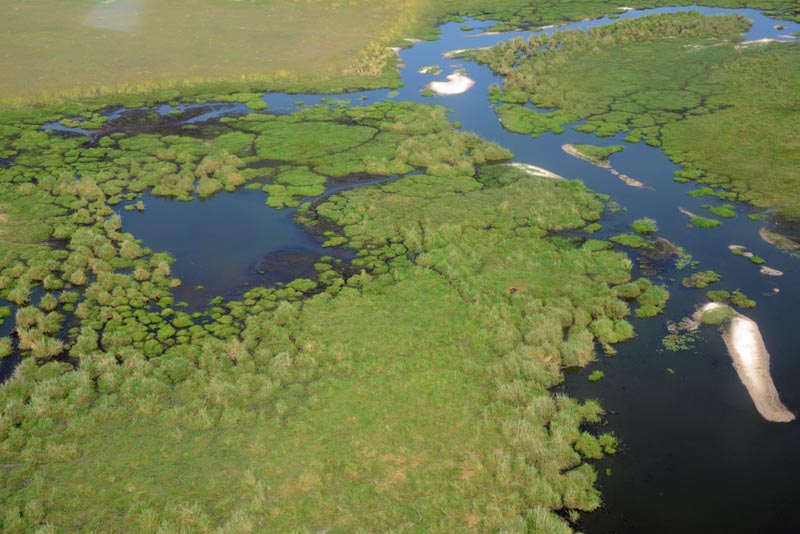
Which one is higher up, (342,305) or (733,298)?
(342,305)

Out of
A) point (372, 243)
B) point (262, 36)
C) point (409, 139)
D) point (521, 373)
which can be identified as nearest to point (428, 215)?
point (372, 243)

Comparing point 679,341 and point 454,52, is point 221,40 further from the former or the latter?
point 679,341

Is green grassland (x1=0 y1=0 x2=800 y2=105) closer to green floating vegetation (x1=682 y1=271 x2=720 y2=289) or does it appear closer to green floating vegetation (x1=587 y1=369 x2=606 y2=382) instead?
green floating vegetation (x1=682 y1=271 x2=720 y2=289)

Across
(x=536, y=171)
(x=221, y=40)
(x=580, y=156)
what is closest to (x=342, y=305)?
(x=536, y=171)

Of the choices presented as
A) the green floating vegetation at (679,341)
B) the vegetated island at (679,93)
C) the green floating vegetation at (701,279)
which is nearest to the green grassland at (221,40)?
the vegetated island at (679,93)

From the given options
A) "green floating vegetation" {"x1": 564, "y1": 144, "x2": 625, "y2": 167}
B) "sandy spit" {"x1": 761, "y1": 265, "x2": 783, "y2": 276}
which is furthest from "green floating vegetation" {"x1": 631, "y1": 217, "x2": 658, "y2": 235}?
"green floating vegetation" {"x1": 564, "y1": 144, "x2": 625, "y2": 167}
